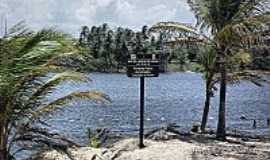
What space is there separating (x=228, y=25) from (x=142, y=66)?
312 centimetres

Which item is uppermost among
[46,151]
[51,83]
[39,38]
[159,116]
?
[39,38]

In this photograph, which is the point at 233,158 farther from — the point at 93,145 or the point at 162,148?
the point at 93,145

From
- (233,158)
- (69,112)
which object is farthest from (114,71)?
(233,158)

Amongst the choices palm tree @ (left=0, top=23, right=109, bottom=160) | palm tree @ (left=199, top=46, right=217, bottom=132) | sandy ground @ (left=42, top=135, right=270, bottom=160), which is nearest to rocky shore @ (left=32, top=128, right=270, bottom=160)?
sandy ground @ (left=42, top=135, right=270, bottom=160)

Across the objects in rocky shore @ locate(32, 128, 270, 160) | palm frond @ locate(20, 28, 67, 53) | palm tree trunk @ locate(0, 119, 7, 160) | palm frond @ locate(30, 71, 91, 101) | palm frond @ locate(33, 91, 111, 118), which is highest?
palm frond @ locate(20, 28, 67, 53)

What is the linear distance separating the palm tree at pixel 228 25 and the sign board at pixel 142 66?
246 cm

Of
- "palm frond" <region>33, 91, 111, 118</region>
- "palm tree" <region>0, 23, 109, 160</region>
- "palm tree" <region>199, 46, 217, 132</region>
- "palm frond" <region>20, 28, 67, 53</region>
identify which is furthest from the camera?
"palm tree" <region>199, 46, 217, 132</region>

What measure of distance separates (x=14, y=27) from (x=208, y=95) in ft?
44.6

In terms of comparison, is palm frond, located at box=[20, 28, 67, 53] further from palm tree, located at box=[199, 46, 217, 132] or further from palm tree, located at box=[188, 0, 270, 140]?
palm tree, located at box=[199, 46, 217, 132]

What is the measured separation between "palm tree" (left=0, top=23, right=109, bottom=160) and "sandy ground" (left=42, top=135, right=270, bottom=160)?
255 cm

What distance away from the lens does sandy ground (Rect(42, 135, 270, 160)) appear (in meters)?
13.4

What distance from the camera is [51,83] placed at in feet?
30.0

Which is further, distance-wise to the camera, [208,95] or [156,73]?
[208,95]

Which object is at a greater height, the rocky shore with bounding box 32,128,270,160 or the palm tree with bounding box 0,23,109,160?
the palm tree with bounding box 0,23,109,160
